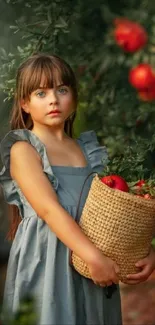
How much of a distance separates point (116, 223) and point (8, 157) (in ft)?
1.55

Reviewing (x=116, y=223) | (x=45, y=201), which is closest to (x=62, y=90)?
(x=45, y=201)

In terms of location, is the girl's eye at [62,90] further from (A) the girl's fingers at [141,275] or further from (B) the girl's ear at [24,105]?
(A) the girl's fingers at [141,275]

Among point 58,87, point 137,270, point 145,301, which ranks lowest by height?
point 145,301

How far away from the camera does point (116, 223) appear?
2537mm

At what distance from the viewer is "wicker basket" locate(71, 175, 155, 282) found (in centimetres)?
253

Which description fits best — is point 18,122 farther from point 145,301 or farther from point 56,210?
point 145,301

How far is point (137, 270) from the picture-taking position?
8.79 feet

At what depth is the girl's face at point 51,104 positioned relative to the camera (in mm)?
2766

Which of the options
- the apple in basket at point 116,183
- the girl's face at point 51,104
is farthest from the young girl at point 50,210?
the apple in basket at point 116,183

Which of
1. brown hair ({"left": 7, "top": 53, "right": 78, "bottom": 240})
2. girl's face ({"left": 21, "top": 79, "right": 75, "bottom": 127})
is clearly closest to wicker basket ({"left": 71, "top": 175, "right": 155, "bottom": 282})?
girl's face ({"left": 21, "top": 79, "right": 75, "bottom": 127})

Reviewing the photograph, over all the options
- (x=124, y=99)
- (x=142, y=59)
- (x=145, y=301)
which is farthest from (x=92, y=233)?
(x=145, y=301)

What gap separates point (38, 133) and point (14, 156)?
16 centimetres

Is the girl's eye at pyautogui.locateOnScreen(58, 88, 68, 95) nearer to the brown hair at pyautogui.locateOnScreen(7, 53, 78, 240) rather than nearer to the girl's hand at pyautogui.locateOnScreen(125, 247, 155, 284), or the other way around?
the brown hair at pyautogui.locateOnScreen(7, 53, 78, 240)

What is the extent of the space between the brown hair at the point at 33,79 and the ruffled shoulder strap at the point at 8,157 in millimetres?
112
